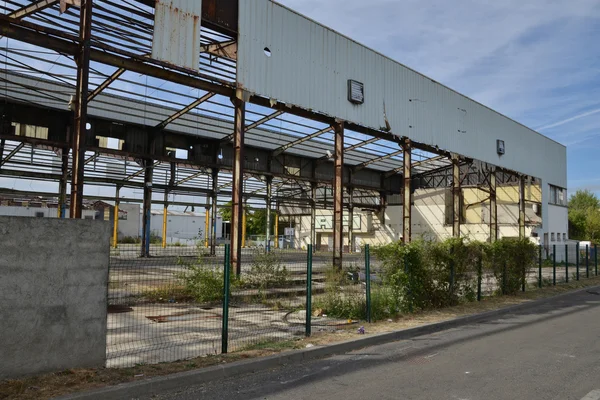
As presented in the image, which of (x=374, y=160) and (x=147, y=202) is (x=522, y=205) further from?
(x=147, y=202)

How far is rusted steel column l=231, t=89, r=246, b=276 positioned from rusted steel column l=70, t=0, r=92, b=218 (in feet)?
17.3

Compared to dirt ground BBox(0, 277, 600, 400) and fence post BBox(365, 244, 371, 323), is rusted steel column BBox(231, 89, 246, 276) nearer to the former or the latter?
fence post BBox(365, 244, 371, 323)

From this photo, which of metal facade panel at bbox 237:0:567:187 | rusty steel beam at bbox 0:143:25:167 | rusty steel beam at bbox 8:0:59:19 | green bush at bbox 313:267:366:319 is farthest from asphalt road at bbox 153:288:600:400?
rusty steel beam at bbox 0:143:25:167

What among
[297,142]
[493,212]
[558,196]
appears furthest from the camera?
[558,196]

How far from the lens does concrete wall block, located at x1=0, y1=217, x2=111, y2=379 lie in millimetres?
5828

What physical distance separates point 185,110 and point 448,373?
18.9 meters

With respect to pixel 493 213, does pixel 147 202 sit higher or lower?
lower

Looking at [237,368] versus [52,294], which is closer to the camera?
[52,294]

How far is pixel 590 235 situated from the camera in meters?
63.1

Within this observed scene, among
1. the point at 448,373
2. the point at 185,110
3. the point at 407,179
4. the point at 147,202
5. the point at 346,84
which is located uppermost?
the point at 346,84

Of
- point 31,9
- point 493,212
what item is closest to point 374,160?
point 493,212

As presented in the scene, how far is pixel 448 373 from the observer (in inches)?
270

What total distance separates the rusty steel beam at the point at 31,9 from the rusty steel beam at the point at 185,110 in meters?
7.01

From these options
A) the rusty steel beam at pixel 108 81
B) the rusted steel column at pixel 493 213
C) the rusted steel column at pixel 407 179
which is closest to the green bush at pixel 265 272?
the rusty steel beam at pixel 108 81
